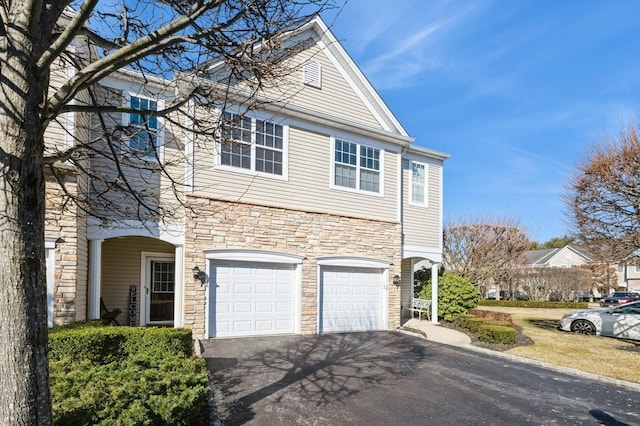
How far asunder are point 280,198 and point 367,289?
4.35 m

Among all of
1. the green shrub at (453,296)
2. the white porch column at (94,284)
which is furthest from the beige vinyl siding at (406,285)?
the white porch column at (94,284)

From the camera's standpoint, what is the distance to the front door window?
12.2m

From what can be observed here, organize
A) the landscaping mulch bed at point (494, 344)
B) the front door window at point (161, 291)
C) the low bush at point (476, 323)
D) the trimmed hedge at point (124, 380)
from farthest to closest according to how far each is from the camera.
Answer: the low bush at point (476, 323), the front door window at point (161, 291), the landscaping mulch bed at point (494, 344), the trimmed hedge at point (124, 380)

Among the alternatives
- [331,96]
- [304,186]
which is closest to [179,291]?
[304,186]

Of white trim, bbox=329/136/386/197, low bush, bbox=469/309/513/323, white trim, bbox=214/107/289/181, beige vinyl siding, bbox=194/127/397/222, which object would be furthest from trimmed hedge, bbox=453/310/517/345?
white trim, bbox=214/107/289/181

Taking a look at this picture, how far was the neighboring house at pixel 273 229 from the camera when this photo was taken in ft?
31.6

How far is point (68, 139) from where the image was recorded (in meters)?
8.39

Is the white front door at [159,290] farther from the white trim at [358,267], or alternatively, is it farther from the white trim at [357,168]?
the white trim at [357,168]

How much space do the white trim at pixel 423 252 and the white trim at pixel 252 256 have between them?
4.66 meters

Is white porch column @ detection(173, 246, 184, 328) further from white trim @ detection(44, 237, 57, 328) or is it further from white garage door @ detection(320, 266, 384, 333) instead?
white garage door @ detection(320, 266, 384, 333)

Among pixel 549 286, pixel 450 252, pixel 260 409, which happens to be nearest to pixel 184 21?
pixel 260 409

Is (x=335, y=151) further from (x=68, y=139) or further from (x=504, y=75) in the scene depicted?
(x=68, y=139)

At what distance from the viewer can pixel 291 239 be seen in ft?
38.7

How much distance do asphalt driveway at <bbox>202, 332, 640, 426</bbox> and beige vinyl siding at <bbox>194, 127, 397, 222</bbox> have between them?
3.89 meters
